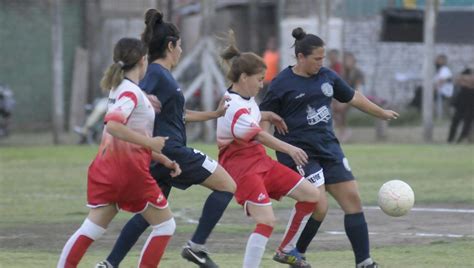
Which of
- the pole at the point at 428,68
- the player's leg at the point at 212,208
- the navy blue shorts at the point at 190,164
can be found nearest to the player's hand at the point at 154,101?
the navy blue shorts at the point at 190,164

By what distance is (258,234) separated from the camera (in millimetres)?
8367

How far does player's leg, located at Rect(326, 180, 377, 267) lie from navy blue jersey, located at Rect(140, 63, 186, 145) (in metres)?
1.34

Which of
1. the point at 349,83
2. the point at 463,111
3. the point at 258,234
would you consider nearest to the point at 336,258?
the point at 258,234

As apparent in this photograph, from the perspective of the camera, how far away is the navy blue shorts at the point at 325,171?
356 inches

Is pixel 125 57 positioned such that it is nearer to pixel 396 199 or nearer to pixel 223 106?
pixel 223 106

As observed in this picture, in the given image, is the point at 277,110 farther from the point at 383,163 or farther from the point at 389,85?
the point at 389,85

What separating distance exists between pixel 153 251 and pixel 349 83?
16.8m

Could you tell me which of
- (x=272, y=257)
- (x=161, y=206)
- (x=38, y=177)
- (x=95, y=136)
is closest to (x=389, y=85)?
(x=95, y=136)

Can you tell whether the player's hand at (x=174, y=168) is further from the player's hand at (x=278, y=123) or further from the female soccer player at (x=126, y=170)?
the player's hand at (x=278, y=123)

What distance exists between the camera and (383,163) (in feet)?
60.9

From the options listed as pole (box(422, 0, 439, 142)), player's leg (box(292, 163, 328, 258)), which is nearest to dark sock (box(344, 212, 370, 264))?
player's leg (box(292, 163, 328, 258))

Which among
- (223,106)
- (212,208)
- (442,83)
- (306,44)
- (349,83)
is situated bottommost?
(442,83)

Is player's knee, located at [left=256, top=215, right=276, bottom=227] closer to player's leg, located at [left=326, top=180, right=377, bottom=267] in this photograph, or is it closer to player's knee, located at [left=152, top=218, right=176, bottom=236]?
player's leg, located at [left=326, top=180, right=377, bottom=267]

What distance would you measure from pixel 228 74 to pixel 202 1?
1509 centimetres
